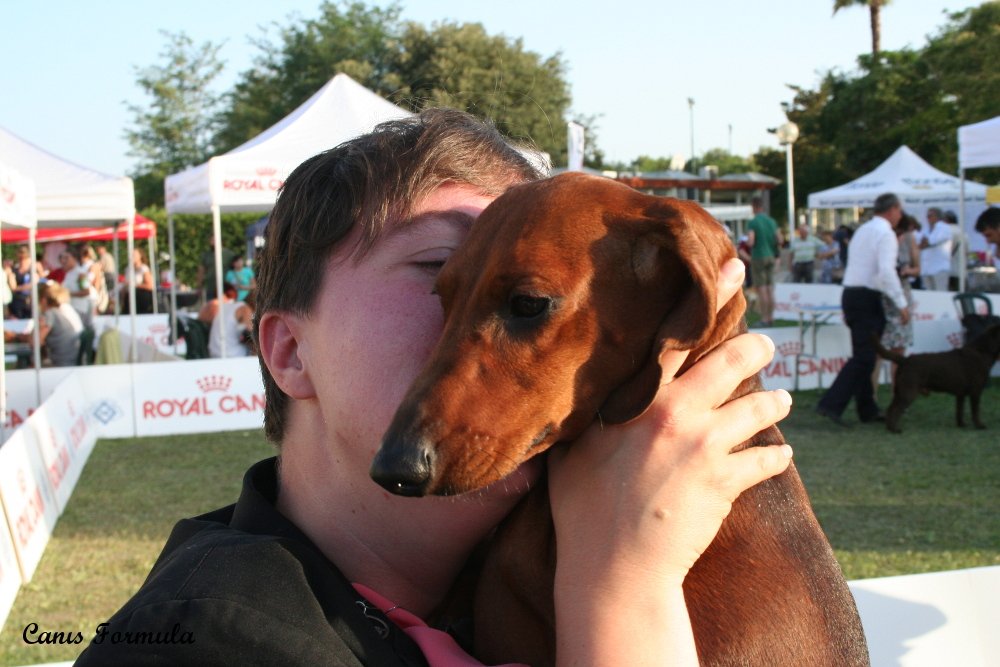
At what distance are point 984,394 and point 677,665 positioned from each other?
1282 cm

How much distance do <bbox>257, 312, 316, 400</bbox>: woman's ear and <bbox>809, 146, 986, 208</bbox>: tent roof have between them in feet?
81.7

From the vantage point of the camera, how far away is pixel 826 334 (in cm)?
1319

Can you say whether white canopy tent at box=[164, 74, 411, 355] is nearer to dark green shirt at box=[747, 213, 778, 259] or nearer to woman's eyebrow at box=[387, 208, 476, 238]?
dark green shirt at box=[747, 213, 778, 259]

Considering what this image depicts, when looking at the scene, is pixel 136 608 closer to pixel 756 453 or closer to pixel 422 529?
pixel 422 529

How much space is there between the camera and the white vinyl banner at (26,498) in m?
6.07

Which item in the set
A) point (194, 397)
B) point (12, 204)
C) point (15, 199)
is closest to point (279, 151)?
point (194, 397)

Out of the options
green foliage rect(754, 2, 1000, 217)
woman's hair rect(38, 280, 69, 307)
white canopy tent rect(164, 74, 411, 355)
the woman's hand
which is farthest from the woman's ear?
green foliage rect(754, 2, 1000, 217)

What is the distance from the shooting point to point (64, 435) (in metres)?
9.06

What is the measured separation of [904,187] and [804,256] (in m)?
3.83

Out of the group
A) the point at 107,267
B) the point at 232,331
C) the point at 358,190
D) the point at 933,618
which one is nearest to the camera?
the point at 358,190

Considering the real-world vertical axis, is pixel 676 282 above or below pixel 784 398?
above

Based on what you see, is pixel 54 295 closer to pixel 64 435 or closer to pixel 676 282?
pixel 64 435

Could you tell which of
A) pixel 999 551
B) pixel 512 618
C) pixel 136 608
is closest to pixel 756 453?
pixel 512 618

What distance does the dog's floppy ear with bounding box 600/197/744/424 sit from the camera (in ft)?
5.00
